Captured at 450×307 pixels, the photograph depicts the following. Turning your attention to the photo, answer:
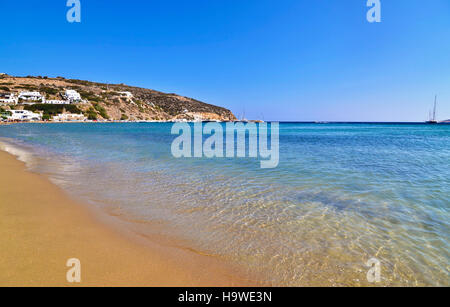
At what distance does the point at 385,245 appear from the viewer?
361cm

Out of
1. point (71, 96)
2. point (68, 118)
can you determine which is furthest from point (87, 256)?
point (71, 96)

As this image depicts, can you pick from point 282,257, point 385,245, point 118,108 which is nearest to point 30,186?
point 282,257

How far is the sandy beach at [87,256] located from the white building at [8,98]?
4370 inches

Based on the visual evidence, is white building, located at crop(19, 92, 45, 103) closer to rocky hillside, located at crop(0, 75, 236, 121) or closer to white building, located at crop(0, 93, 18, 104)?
white building, located at crop(0, 93, 18, 104)

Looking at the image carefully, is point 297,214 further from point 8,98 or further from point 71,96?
point 71,96

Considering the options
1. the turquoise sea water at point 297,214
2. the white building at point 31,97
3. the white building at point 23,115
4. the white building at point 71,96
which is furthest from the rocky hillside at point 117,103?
the turquoise sea water at point 297,214

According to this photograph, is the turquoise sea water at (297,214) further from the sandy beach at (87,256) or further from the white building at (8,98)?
the white building at (8,98)

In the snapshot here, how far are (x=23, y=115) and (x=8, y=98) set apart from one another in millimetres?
19275

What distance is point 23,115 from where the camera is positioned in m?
73.6

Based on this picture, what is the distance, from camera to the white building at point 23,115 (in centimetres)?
7026

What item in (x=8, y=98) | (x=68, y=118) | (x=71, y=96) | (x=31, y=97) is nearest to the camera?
(x=8, y=98)
